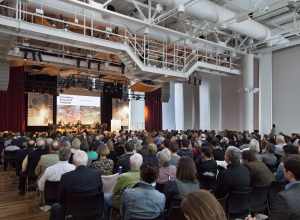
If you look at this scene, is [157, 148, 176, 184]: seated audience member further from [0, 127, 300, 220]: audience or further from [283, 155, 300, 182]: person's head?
[283, 155, 300, 182]: person's head

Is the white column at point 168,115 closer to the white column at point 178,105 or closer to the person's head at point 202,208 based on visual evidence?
A: the white column at point 178,105

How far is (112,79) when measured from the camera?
16156mm

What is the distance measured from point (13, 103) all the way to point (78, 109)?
12.9 ft

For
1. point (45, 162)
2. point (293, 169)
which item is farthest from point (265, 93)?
point (293, 169)

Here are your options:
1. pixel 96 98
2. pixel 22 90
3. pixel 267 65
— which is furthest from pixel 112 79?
pixel 267 65

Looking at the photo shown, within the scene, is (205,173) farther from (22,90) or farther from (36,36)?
(22,90)

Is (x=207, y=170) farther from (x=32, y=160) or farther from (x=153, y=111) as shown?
(x=153, y=111)

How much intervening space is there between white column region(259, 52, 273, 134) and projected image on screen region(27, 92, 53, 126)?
12.0 metres

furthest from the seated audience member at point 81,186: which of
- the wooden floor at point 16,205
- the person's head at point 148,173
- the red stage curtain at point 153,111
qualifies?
the red stage curtain at point 153,111

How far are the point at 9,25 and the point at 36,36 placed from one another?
2.93ft

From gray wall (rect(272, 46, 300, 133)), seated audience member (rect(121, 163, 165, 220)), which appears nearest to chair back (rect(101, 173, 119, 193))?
seated audience member (rect(121, 163, 165, 220))

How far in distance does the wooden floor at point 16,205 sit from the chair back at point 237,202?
295 cm

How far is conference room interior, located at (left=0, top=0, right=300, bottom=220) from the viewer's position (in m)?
Answer: 3.43

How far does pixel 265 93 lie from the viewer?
1478 centimetres
